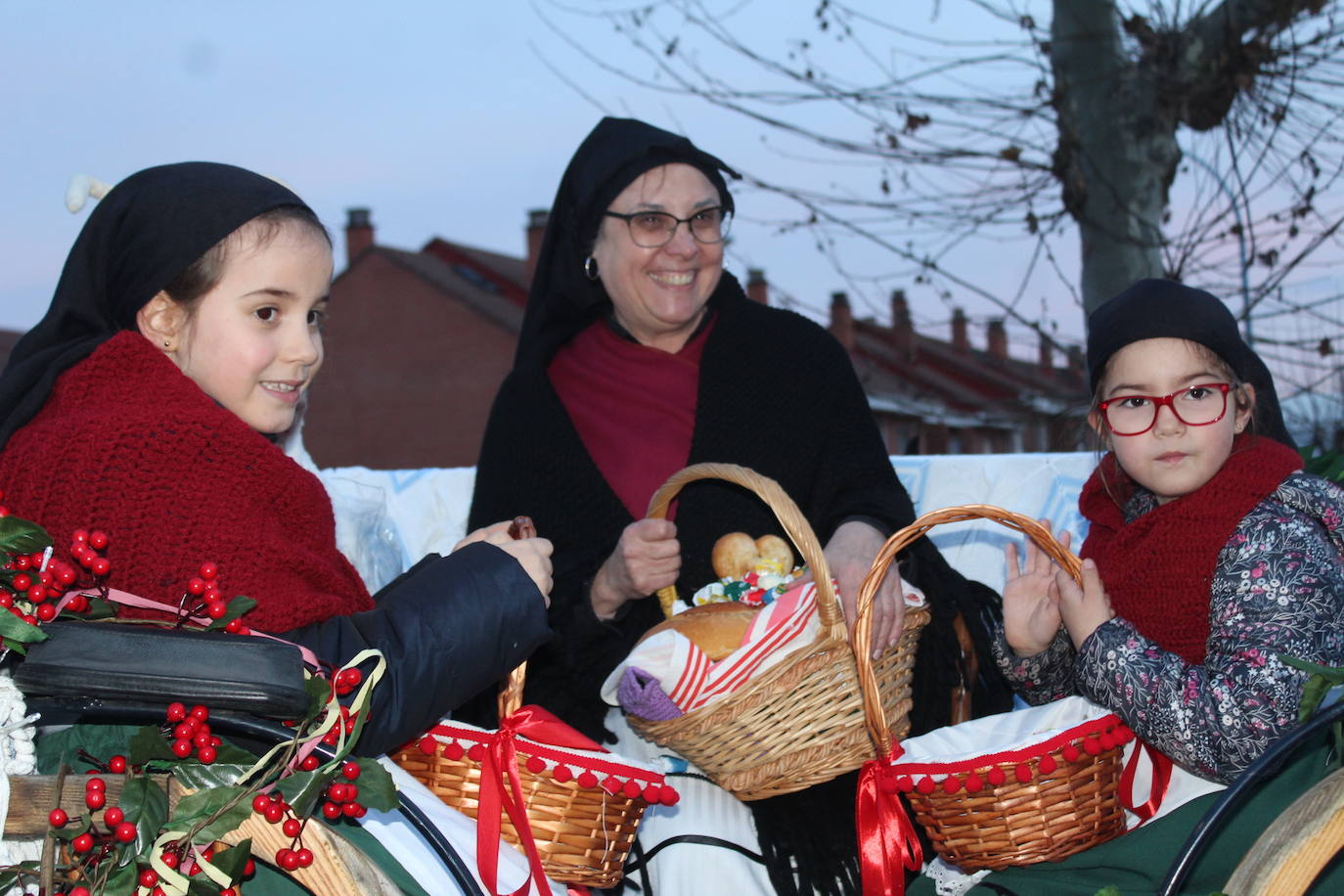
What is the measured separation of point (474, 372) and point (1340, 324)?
Result: 23441 mm

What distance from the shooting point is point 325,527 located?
199cm

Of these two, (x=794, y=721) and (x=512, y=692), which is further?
(x=794, y=721)

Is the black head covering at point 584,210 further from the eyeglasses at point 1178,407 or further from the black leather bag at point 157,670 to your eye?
the black leather bag at point 157,670

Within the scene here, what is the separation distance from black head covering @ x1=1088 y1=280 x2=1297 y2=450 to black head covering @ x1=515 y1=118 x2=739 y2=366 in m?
1.16

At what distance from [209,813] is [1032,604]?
1.67 metres

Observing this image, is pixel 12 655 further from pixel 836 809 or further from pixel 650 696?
pixel 836 809

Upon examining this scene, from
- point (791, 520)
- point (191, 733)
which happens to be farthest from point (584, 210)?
point (191, 733)

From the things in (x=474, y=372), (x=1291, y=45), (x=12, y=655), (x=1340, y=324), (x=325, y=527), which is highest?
(x=474, y=372)

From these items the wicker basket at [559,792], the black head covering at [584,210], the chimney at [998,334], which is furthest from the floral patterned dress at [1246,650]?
the chimney at [998,334]

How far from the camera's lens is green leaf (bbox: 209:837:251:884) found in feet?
4.84

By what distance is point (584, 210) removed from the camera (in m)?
3.33

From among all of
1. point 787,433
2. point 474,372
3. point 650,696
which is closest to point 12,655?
point 650,696

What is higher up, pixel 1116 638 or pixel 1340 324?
pixel 1340 324

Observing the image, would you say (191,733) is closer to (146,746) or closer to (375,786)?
(146,746)
